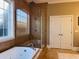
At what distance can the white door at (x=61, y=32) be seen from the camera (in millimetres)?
6170

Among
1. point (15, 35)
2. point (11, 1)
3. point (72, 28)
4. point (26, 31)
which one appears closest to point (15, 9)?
point (11, 1)

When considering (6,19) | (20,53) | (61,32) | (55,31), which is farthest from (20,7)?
(61,32)

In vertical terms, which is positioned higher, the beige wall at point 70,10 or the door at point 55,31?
the beige wall at point 70,10

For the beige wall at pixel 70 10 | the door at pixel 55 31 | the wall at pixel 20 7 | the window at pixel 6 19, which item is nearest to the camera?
the window at pixel 6 19

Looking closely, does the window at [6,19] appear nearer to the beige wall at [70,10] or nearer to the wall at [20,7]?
the wall at [20,7]

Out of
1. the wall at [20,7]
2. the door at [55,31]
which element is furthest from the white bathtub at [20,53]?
the door at [55,31]

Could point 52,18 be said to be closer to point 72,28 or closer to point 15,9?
point 72,28

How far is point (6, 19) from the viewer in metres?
3.76

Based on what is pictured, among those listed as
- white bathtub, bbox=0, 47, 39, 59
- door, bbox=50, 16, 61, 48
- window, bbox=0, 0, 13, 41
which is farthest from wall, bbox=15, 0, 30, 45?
door, bbox=50, 16, 61, 48

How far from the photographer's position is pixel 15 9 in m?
4.15

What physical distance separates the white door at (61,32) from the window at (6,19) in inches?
122

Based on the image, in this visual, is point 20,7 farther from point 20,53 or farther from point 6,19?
point 20,53

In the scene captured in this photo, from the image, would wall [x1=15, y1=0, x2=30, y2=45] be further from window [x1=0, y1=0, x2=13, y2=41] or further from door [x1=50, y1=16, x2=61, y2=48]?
door [x1=50, y1=16, x2=61, y2=48]

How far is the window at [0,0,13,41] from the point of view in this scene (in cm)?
345
